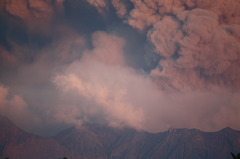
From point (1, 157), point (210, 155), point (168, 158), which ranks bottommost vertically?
point (1, 157)

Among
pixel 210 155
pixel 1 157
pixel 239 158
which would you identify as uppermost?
pixel 239 158

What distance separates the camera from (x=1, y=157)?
196m

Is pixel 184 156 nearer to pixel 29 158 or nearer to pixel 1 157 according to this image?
pixel 29 158

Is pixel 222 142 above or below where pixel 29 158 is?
above

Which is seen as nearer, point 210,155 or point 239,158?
point 239,158

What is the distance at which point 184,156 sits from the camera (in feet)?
644

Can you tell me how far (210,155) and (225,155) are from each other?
321 inches

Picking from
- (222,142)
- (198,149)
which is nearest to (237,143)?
(222,142)

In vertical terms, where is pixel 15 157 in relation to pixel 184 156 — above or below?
below

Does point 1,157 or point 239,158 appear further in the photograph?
point 1,157

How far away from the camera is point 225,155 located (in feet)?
629

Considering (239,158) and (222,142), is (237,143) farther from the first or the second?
(239,158)

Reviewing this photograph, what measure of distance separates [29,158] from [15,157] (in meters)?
8.37

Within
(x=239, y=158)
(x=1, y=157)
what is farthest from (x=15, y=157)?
(x=239, y=158)
